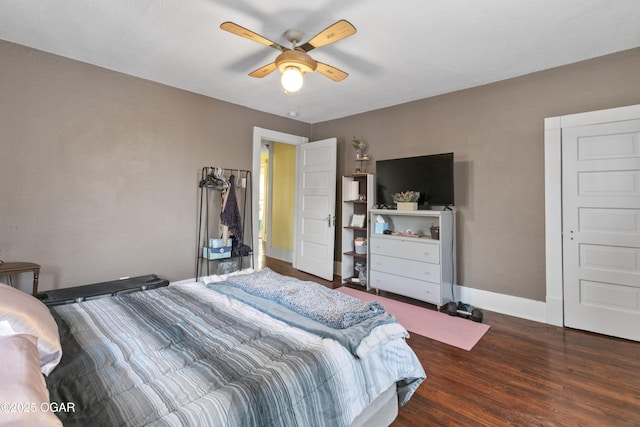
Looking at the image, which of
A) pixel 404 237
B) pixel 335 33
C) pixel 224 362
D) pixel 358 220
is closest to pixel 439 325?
pixel 404 237

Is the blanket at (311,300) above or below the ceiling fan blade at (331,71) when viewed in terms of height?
below

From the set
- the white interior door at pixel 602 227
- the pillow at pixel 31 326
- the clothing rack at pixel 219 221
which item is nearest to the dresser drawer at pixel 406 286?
the white interior door at pixel 602 227

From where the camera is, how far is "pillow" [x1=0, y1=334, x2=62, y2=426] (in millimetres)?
628

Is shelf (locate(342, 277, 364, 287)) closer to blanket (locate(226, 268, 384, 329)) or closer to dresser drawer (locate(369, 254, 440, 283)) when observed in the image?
dresser drawer (locate(369, 254, 440, 283))

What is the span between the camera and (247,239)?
4211 mm

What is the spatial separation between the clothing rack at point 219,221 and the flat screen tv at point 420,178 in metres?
1.96

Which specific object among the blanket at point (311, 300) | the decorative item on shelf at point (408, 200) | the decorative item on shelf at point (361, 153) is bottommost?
the blanket at point (311, 300)

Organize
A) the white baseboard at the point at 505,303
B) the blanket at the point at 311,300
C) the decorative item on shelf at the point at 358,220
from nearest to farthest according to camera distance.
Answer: the blanket at the point at 311,300
the white baseboard at the point at 505,303
the decorative item on shelf at the point at 358,220

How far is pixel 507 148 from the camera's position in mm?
3180

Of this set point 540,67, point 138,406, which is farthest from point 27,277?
point 540,67

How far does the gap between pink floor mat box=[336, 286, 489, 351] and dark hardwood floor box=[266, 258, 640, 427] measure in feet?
0.31

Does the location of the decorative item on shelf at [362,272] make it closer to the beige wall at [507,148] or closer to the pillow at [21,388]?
the beige wall at [507,148]

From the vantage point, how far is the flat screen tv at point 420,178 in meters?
3.36

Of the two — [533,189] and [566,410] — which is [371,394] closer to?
[566,410]
